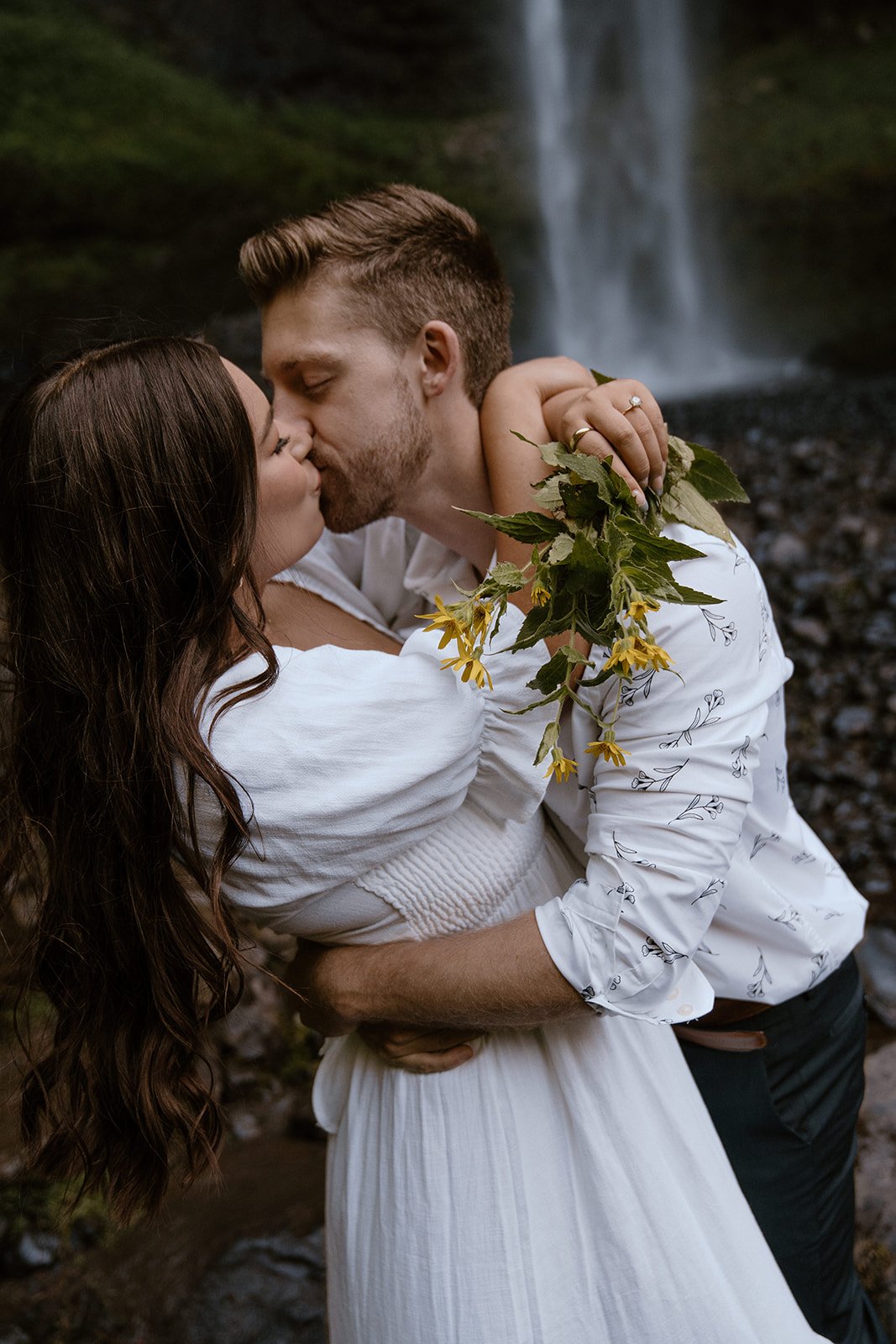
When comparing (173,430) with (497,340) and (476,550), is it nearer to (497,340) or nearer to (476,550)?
(476,550)

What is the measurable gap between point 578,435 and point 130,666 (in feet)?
2.39

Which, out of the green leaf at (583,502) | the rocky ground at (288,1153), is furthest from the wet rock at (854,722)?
the green leaf at (583,502)

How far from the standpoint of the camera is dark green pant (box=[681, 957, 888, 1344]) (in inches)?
78.0

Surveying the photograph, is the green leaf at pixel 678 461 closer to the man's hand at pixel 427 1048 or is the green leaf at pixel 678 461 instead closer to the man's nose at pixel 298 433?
the man's nose at pixel 298 433

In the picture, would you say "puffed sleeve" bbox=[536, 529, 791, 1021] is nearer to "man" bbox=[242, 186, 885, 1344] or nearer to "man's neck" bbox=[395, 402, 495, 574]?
"man" bbox=[242, 186, 885, 1344]

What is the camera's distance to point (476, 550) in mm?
2209

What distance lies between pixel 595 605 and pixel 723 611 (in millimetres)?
255

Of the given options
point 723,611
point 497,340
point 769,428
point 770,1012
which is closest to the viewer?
point 723,611

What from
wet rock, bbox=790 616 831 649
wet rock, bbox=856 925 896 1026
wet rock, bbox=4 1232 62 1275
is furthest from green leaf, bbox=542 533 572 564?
wet rock, bbox=790 616 831 649

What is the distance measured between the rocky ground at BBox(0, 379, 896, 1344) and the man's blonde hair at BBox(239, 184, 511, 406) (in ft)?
4.92

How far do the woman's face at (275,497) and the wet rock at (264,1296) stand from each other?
2.26 m

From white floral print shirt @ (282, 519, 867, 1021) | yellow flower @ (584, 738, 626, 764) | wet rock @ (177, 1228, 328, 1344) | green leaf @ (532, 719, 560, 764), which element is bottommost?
wet rock @ (177, 1228, 328, 1344)

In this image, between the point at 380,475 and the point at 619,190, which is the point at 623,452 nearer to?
the point at 380,475

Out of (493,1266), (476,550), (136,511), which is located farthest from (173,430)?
(493,1266)
